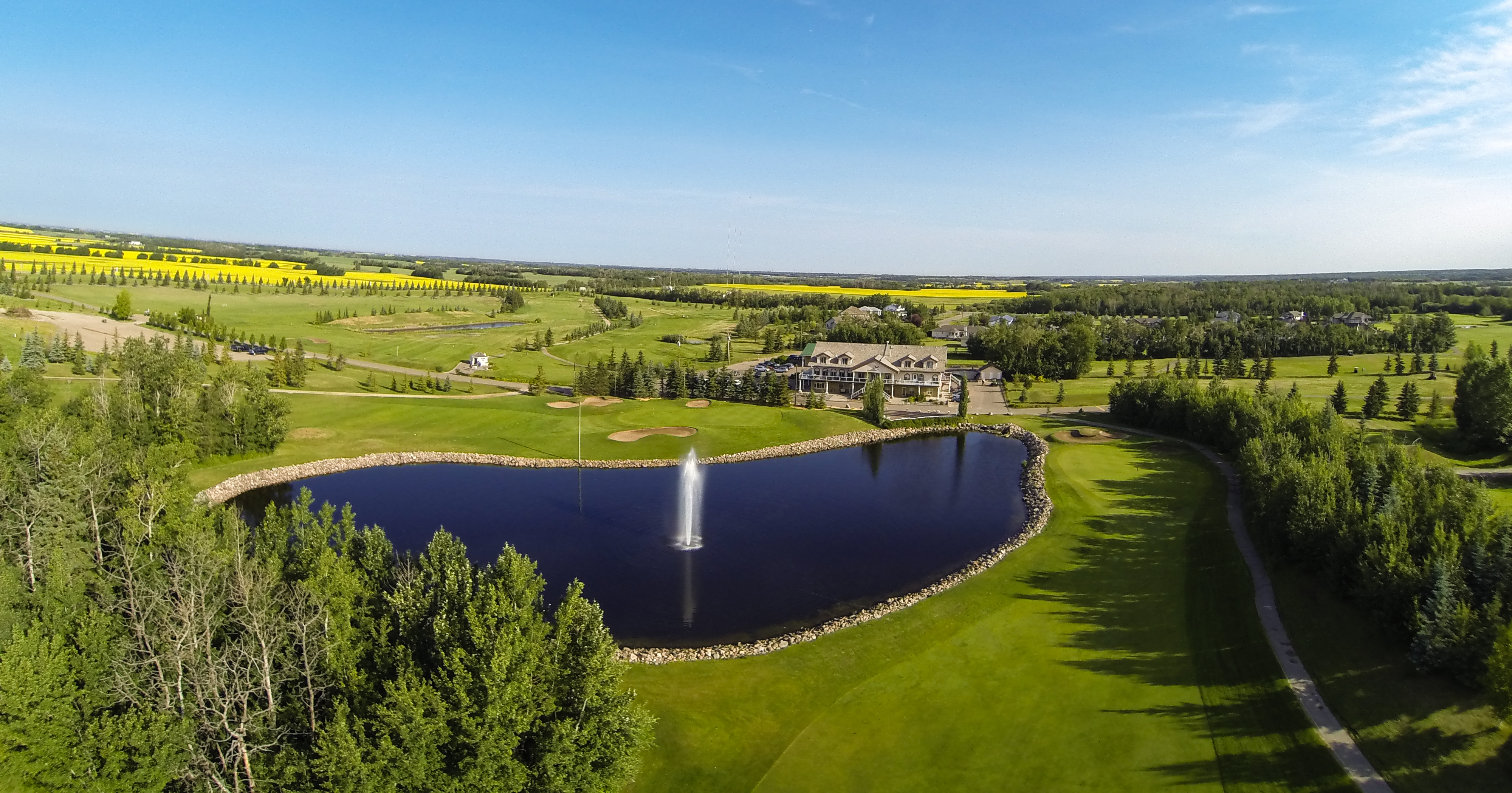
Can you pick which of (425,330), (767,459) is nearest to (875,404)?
(767,459)

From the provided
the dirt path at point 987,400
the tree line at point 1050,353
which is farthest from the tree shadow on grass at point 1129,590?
the tree line at point 1050,353

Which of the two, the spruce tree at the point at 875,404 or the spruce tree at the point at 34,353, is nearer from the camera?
the spruce tree at the point at 34,353

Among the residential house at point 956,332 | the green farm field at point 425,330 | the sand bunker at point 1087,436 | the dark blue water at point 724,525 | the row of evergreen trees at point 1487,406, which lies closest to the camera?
the dark blue water at point 724,525

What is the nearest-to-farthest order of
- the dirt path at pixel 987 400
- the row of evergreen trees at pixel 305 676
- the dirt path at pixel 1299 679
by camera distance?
the row of evergreen trees at pixel 305 676, the dirt path at pixel 1299 679, the dirt path at pixel 987 400

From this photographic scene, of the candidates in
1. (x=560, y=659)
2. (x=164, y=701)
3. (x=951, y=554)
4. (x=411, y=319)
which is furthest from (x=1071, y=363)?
(x=411, y=319)

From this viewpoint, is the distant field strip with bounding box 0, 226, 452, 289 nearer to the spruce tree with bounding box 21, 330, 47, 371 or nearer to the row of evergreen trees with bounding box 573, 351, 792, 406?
the spruce tree with bounding box 21, 330, 47, 371

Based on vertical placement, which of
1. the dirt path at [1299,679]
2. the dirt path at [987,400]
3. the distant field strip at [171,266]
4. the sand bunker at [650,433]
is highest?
the distant field strip at [171,266]

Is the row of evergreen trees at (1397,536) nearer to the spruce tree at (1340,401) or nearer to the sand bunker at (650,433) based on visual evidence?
the spruce tree at (1340,401)
